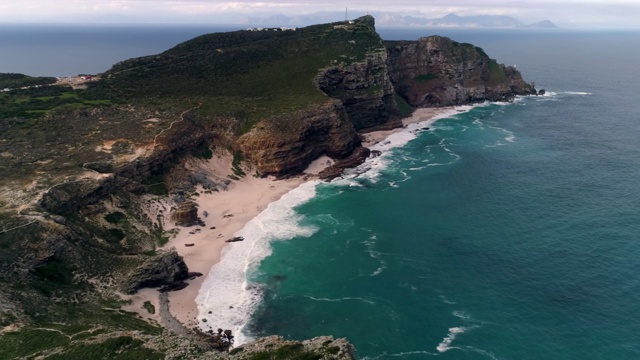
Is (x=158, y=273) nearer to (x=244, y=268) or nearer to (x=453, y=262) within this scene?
(x=244, y=268)

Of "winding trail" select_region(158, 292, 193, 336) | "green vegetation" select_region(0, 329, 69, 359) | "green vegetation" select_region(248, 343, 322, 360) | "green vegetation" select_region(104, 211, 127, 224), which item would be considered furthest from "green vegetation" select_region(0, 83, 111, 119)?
"green vegetation" select_region(248, 343, 322, 360)

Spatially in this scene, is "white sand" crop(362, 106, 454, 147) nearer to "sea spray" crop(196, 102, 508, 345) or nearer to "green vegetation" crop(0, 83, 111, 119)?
"sea spray" crop(196, 102, 508, 345)

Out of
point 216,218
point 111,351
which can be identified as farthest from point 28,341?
point 216,218


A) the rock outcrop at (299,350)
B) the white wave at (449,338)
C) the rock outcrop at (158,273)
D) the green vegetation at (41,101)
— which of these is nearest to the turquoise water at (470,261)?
the white wave at (449,338)

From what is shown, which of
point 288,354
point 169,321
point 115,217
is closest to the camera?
point 288,354

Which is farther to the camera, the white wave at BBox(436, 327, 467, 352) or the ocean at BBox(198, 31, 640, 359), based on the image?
the ocean at BBox(198, 31, 640, 359)

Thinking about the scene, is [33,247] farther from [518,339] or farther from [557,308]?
[557,308]

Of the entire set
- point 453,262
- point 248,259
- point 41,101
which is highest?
point 41,101

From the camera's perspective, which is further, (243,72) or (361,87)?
(361,87)
